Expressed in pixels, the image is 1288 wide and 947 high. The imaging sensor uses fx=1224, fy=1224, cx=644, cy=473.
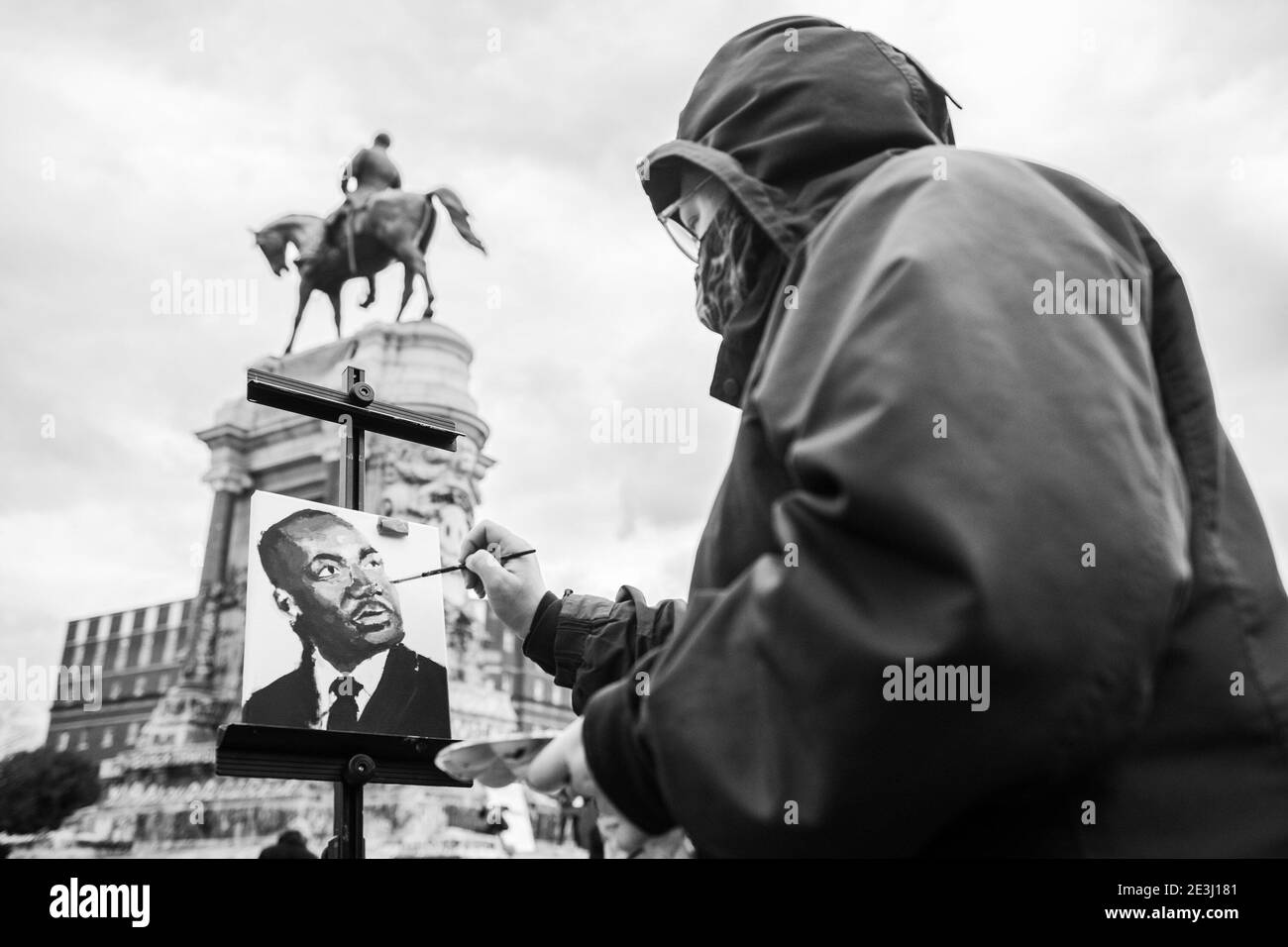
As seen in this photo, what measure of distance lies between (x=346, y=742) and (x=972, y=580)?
294 centimetres

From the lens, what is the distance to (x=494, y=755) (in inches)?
64.9

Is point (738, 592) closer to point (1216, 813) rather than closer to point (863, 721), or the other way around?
point (863, 721)

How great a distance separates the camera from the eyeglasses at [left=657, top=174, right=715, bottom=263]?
2.11 meters

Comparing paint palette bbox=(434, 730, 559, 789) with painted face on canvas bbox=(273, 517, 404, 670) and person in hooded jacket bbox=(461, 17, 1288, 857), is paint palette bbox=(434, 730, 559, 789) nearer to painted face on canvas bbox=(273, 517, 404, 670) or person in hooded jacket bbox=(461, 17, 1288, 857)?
person in hooded jacket bbox=(461, 17, 1288, 857)

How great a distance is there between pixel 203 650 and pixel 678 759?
62.5 feet

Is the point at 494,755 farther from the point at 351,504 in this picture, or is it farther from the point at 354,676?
the point at 351,504

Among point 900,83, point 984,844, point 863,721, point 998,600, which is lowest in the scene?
point 984,844

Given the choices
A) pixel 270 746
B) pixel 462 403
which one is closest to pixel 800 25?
pixel 270 746

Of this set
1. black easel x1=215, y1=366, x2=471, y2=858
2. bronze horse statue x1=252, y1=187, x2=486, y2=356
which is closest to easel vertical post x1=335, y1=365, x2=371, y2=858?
black easel x1=215, y1=366, x2=471, y2=858

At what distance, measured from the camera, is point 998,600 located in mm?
1154

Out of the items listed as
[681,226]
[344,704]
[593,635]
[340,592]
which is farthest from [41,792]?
[681,226]

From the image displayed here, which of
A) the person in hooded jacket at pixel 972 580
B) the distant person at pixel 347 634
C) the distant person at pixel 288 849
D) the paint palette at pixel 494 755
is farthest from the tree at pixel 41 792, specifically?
the person in hooded jacket at pixel 972 580

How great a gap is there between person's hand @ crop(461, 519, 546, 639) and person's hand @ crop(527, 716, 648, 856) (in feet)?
6.15

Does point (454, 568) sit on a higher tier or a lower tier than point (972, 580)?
higher
